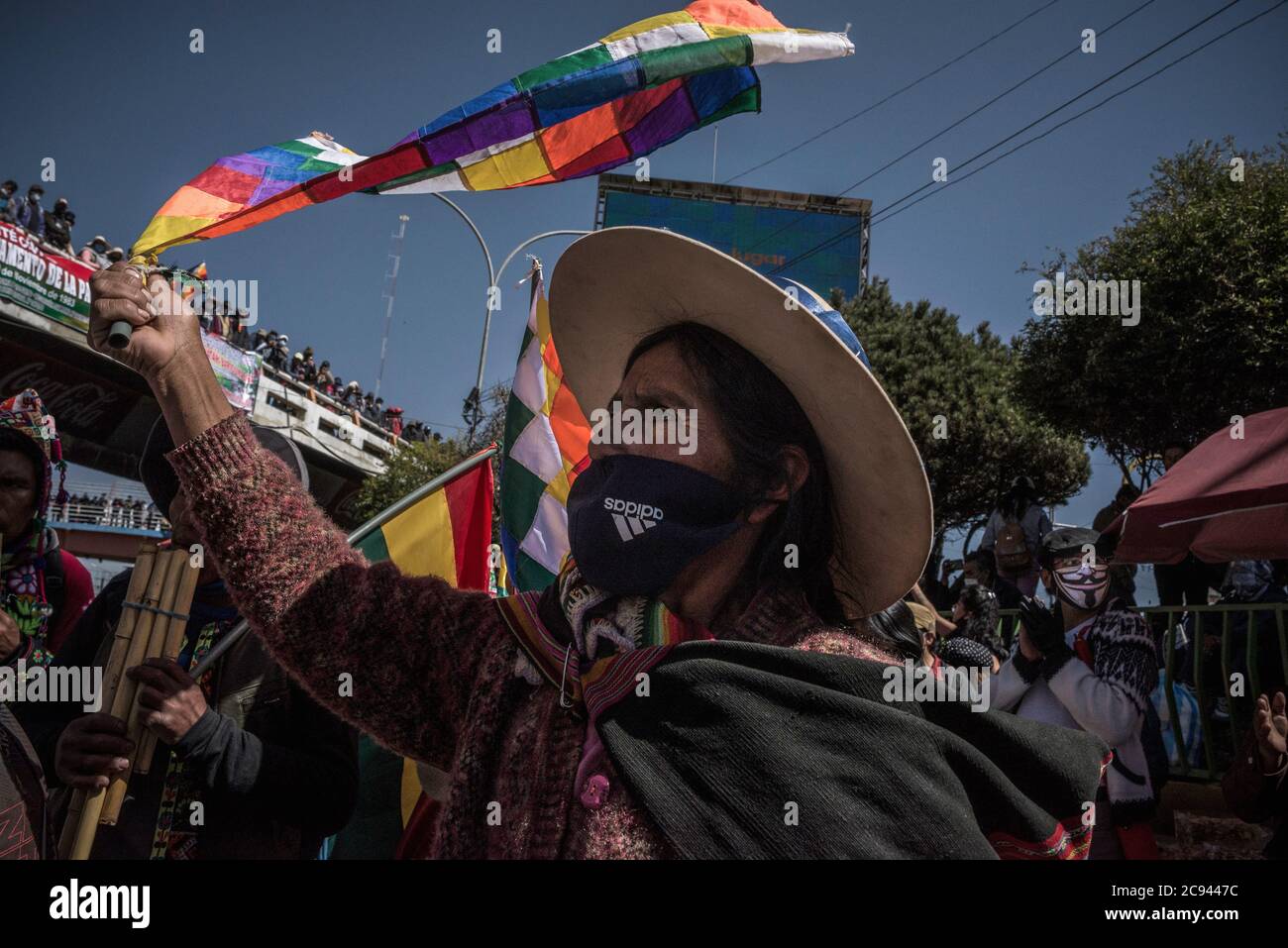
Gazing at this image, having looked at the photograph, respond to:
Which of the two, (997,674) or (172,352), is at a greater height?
(172,352)

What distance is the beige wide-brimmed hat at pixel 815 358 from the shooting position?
1578mm

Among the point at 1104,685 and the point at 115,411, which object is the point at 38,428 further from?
the point at 115,411

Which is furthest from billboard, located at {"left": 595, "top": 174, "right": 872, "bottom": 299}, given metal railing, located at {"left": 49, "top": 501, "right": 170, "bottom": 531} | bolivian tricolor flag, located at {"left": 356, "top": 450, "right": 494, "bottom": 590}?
bolivian tricolor flag, located at {"left": 356, "top": 450, "right": 494, "bottom": 590}

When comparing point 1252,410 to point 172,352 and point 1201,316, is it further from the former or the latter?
point 172,352

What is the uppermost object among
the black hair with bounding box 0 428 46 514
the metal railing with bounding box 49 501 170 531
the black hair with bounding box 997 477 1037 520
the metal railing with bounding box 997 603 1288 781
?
the metal railing with bounding box 49 501 170 531

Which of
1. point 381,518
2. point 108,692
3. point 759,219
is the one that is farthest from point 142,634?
point 759,219

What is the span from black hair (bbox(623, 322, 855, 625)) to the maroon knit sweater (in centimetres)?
12

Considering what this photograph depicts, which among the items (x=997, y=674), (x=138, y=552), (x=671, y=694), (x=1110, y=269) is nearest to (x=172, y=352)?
(x=138, y=552)

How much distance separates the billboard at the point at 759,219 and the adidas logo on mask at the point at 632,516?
41.9 meters

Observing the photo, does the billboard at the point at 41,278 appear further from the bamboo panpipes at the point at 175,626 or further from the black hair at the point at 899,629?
the black hair at the point at 899,629

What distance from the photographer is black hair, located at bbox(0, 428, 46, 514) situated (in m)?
2.71

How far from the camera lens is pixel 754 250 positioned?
142 feet

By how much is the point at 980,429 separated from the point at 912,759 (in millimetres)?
20732

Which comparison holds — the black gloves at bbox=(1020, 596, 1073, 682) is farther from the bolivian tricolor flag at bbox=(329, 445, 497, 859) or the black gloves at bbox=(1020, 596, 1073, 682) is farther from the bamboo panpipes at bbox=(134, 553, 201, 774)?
the bamboo panpipes at bbox=(134, 553, 201, 774)
